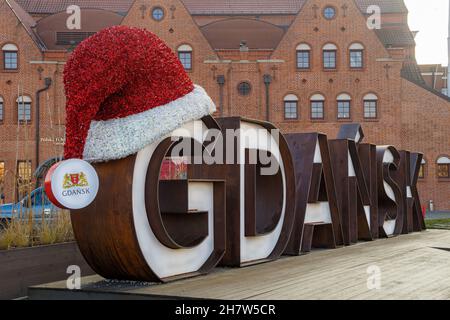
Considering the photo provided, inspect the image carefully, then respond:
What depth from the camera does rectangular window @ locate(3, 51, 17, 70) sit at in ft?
99.7

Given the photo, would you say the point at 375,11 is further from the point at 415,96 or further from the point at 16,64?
the point at 16,64

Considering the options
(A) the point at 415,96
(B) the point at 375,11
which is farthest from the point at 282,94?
(B) the point at 375,11

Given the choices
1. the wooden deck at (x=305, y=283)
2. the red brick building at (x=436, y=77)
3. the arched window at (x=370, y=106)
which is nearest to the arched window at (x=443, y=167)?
the arched window at (x=370, y=106)

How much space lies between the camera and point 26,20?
117ft

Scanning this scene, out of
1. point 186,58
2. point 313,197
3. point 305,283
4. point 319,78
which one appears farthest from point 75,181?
point 319,78

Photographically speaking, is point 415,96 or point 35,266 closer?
point 35,266

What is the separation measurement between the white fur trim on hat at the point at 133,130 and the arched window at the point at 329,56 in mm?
25682

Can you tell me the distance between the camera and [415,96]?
31969 mm

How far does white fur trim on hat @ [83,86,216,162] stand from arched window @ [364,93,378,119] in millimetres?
25805

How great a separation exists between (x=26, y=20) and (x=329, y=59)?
17206 millimetres

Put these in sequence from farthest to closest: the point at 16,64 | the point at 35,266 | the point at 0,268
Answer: the point at 16,64
the point at 35,266
the point at 0,268

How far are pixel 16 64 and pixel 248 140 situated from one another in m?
25.1

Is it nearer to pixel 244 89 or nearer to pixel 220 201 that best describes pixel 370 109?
pixel 244 89

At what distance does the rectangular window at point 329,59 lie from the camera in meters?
31.5
